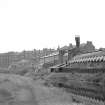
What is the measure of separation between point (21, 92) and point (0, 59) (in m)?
88.2

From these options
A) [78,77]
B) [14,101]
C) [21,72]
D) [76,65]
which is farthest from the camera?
[21,72]

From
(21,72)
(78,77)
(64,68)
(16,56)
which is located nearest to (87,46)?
(64,68)

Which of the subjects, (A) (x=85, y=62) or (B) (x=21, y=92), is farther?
(A) (x=85, y=62)

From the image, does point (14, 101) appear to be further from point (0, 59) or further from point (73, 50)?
point (0, 59)

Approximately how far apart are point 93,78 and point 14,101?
1829cm

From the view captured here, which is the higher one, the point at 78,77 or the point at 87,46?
the point at 87,46

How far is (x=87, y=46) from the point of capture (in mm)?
60500

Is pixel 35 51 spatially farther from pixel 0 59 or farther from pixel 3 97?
pixel 3 97

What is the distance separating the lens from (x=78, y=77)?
37.2 m

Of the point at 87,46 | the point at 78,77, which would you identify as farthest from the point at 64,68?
the point at 87,46

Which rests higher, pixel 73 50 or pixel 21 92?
pixel 73 50

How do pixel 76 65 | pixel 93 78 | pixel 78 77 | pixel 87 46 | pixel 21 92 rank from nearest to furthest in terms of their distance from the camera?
1. pixel 21 92
2. pixel 93 78
3. pixel 78 77
4. pixel 76 65
5. pixel 87 46

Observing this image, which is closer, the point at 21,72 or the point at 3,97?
the point at 3,97

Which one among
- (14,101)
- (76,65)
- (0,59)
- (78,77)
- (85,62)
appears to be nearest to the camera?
(14,101)
